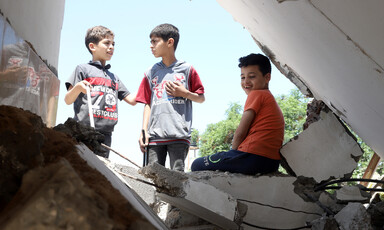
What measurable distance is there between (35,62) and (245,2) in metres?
1.53

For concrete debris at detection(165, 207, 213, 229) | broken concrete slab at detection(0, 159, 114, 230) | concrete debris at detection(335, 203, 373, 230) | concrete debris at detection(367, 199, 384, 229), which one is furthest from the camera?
concrete debris at detection(165, 207, 213, 229)

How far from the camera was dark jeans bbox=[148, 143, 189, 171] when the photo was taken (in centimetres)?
322

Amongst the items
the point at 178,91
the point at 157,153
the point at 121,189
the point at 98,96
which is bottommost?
the point at 157,153

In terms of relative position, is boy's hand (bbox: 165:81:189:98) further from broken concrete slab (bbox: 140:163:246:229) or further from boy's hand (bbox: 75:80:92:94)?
broken concrete slab (bbox: 140:163:246:229)

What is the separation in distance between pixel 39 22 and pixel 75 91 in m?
1.18

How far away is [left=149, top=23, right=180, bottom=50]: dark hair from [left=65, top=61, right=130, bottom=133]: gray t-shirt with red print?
57 centimetres

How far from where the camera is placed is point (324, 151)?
3.39 meters

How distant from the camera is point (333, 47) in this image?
6.35 feet

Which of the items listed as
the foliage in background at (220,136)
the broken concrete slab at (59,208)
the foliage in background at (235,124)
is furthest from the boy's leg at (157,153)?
the foliage in background at (220,136)

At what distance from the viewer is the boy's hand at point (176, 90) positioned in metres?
3.33

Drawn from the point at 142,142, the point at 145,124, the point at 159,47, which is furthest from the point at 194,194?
the point at 159,47

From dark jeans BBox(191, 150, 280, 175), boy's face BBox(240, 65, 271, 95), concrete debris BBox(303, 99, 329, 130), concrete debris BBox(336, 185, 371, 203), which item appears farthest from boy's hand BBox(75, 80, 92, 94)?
concrete debris BBox(336, 185, 371, 203)

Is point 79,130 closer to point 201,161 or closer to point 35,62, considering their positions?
point 35,62

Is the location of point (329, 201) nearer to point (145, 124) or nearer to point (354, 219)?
point (354, 219)
